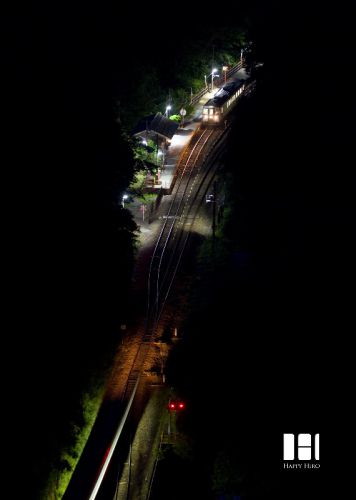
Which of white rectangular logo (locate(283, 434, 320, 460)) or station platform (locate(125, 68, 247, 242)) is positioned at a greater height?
station platform (locate(125, 68, 247, 242))

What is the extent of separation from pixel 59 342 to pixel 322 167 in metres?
18.4

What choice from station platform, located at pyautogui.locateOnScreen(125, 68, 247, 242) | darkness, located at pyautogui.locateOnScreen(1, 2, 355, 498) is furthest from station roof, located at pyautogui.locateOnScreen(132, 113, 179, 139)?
darkness, located at pyautogui.locateOnScreen(1, 2, 355, 498)

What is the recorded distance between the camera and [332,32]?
42.9 meters

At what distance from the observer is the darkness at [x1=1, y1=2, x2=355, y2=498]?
2149 centimetres

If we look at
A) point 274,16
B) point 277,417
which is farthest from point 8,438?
point 274,16

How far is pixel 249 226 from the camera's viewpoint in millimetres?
34250

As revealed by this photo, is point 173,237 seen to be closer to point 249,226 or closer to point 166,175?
point 249,226
